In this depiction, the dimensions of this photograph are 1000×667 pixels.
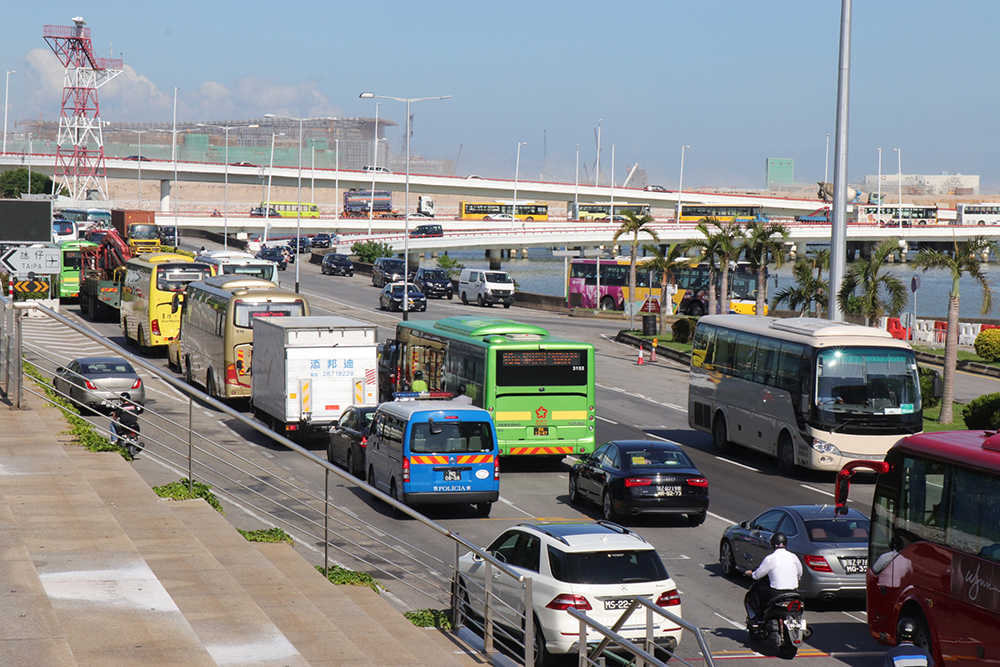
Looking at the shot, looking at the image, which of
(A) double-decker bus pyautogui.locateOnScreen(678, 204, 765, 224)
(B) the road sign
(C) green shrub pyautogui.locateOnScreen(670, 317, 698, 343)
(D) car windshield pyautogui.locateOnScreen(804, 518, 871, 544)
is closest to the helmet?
(D) car windshield pyautogui.locateOnScreen(804, 518, 871, 544)

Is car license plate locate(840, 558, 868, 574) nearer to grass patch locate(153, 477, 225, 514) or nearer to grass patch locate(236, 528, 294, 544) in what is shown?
grass patch locate(236, 528, 294, 544)

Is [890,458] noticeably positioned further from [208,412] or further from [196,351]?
[196,351]

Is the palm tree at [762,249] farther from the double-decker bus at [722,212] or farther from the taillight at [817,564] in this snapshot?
the double-decker bus at [722,212]

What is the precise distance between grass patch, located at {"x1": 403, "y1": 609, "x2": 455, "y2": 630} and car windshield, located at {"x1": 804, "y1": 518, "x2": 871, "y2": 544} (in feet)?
20.0

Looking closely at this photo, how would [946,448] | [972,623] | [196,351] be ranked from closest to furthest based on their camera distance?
[972,623] < [946,448] < [196,351]

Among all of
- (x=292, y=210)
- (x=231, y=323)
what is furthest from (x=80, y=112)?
(x=231, y=323)

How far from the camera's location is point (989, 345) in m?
44.2

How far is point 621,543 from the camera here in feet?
41.4

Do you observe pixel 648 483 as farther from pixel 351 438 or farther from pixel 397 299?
pixel 397 299

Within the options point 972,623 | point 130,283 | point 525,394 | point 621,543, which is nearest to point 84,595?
point 621,543

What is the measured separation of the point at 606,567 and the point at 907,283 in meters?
117

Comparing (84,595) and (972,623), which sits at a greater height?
(84,595)

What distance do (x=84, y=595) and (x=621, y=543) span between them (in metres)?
6.08

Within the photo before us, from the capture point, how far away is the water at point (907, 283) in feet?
295
